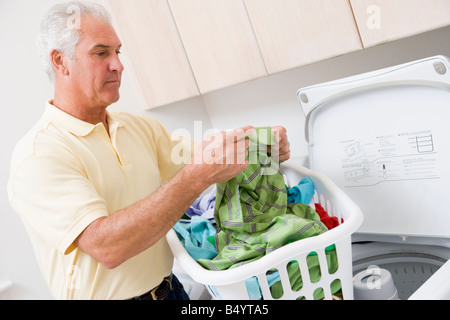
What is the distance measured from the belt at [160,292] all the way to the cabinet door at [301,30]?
786 mm

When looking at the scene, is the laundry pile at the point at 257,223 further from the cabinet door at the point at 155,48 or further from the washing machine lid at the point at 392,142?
the cabinet door at the point at 155,48

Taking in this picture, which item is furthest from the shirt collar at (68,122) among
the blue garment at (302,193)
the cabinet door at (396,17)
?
the cabinet door at (396,17)

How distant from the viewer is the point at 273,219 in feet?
3.20

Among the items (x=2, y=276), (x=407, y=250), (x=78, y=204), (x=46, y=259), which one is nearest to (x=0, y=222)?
(x=2, y=276)

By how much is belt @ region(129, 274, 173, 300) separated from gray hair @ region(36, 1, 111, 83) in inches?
24.5

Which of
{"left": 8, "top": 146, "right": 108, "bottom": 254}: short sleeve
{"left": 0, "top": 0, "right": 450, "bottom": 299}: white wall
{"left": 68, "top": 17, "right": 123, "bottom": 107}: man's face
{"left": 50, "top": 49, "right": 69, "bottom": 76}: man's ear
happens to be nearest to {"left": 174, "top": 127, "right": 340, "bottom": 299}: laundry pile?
{"left": 8, "top": 146, "right": 108, "bottom": 254}: short sleeve

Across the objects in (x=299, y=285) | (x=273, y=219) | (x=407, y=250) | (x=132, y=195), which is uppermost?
(x=132, y=195)

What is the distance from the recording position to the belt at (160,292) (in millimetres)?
1106

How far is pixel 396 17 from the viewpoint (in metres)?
1.20

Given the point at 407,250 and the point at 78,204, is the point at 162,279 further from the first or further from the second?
the point at 407,250

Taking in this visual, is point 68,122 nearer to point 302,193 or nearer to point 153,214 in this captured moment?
point 153,214

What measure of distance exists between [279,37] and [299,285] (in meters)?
0.86

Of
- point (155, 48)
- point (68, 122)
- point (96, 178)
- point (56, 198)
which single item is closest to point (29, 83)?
point (155, 48)

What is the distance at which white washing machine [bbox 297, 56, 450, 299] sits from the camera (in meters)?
1.08
